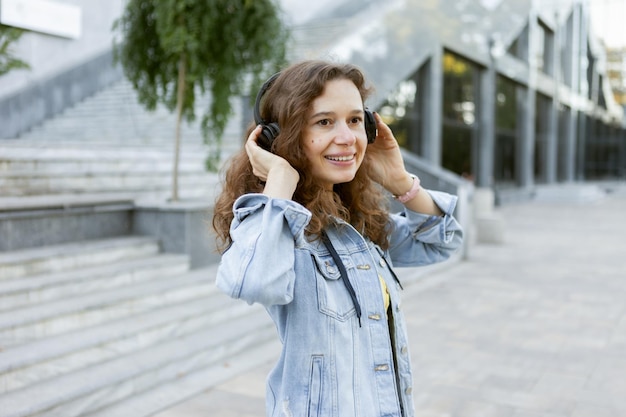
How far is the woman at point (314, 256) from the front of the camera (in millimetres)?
1590

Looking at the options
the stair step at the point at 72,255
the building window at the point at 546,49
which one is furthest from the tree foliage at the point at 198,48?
the building window at the point at 546,49

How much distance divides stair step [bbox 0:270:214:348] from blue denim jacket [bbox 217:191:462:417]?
3.35 m

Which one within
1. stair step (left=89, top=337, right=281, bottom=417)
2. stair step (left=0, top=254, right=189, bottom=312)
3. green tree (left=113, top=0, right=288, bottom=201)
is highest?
green tree (left=113, top=0, right=288, bottom=201)

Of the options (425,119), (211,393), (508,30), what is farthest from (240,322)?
(508,30)

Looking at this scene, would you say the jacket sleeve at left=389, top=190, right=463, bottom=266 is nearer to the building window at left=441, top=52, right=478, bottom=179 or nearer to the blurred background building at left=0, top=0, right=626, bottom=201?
the blurred background building at left=0, top=0, right=626, bottom=201

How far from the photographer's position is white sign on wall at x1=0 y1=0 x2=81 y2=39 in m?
9.07

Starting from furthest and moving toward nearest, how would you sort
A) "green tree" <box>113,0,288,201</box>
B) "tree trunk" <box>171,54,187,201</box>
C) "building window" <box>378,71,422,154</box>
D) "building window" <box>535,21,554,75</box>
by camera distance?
"building window" <box>535,21,554,75</box> → "building window" <box>378,71,422,154</box> → "tree trunk" <box>171,54,187,201</box> → "green tree" <box>113,0,288,201</box>

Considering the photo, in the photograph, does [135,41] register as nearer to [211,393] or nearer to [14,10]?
[14,10]

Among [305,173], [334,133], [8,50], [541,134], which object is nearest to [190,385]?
[305,173]

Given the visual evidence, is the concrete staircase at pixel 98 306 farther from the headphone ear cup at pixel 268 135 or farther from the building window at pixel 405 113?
the building window at pixel 405 113

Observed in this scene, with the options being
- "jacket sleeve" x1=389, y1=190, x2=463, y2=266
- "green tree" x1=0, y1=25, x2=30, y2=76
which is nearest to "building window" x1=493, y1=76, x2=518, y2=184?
"green tree" x1=0, y1=25, x2=30, y2=76

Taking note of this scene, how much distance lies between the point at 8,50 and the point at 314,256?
28.9 ft

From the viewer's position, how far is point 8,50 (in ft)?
29.6

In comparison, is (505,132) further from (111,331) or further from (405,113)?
(111,331)
